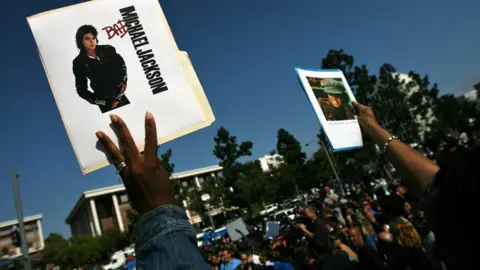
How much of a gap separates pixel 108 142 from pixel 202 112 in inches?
19.0

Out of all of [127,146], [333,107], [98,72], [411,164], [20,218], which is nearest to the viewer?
[127,146]

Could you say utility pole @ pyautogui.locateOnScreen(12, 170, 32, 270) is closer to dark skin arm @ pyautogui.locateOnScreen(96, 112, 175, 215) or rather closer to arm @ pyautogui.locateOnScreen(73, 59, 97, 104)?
arm @ pyautogui.locateOnScreen(73, 59, 97, 104)

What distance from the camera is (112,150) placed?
144 centimetres

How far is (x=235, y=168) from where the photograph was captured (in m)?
52.9

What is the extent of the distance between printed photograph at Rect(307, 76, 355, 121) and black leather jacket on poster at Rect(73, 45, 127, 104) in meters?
1.72

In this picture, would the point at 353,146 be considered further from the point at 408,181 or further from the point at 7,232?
the point at 7,232

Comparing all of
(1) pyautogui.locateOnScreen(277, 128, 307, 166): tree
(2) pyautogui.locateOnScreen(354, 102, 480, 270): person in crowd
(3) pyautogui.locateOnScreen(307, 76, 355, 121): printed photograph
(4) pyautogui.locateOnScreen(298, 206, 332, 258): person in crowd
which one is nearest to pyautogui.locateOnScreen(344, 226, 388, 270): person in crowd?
Result: (4) pyautogui.locateOnScreen(298, 206, 332, 258): person in crowd

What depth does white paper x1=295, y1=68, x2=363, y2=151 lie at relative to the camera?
8.95 ft

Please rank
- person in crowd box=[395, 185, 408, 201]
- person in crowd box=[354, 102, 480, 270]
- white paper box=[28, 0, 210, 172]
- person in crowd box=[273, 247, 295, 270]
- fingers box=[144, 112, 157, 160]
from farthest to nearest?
person in crowd box=[395, 185, 408, 201] → person in crowd box=[273, 247, 295, 270] → white paper box=[28, 0, 210, 172] → fingers box=[144, 112, 157, 160] → person in crowd box=[354, 102, 480, 270]

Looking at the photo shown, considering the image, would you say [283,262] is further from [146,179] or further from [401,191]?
[146,179]

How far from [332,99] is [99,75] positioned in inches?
77.2

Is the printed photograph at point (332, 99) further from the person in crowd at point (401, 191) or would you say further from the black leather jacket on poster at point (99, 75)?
the person in crowd at point (401, 191)

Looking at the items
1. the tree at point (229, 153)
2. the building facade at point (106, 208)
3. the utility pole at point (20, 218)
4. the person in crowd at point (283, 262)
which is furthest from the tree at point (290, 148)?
the person in crowd at point (283, 262)

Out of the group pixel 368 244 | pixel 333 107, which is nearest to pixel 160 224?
pixel 333 107
